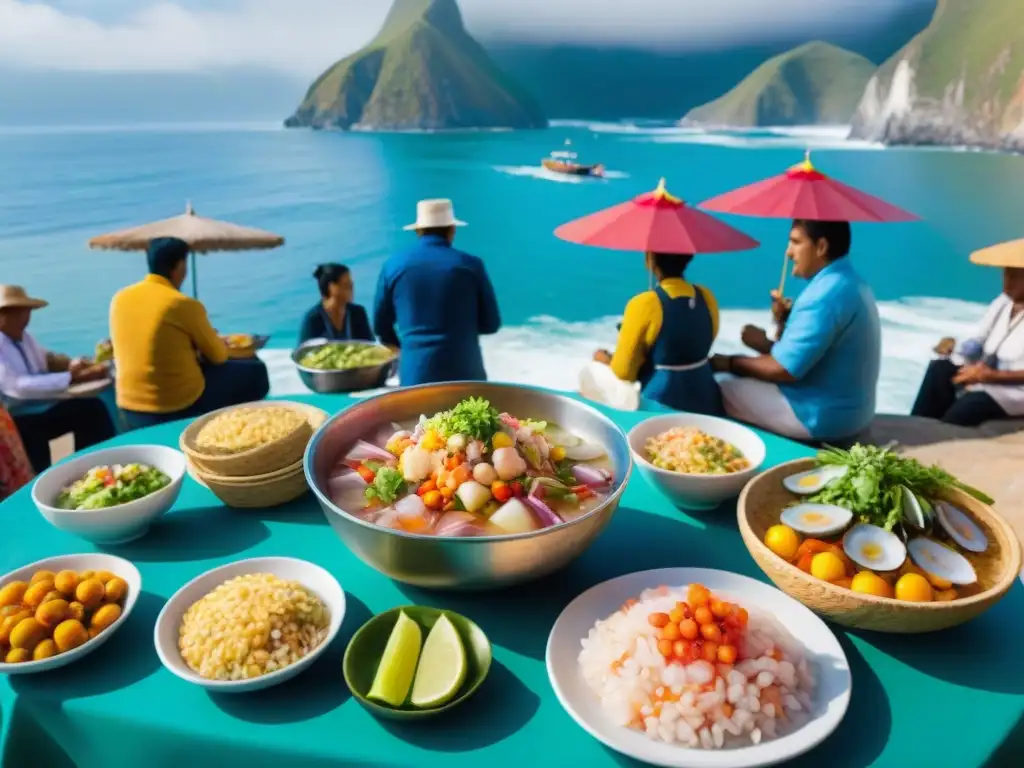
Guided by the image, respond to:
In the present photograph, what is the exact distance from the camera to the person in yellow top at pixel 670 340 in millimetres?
3320

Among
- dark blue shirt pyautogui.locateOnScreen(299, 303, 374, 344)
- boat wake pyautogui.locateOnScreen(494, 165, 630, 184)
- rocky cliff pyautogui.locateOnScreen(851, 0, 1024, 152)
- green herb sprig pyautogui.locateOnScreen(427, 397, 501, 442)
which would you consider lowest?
boat wake pyautogui.locateOnScreen(494, 165, 630, 184)

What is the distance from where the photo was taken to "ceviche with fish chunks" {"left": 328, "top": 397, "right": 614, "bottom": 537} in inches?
58.9

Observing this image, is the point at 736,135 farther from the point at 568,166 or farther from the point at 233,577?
the point at 233,577

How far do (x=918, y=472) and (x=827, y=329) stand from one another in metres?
1.70

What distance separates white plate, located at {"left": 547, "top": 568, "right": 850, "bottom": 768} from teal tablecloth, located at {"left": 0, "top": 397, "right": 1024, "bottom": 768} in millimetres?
50

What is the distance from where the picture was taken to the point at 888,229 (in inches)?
802

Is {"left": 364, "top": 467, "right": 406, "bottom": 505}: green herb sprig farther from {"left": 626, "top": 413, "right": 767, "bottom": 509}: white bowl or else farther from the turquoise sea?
the turquoise sea

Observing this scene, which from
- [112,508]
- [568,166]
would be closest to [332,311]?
[112,508]

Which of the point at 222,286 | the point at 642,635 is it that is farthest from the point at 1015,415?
the point at 222,286

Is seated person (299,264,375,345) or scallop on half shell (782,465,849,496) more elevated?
scallop on half shell (782,465,849,496)

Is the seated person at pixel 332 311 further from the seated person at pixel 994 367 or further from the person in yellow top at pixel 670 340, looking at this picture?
the seated person at pixel 994 367

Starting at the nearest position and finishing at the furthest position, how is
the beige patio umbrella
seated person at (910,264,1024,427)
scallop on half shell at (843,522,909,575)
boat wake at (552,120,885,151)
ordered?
scallop on half shell at (843,522,909,575) < seated person at (910,264,1024,427) < the beige patio umbrella < boat wake at (552,120,885,151)

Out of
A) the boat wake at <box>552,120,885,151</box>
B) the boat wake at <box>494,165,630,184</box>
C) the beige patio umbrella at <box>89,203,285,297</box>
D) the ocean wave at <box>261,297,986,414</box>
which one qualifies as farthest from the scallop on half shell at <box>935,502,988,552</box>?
the boat wake at <box>494,165,630,184</box>

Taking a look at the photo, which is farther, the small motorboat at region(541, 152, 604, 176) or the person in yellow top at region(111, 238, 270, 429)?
the small motorboat at region(541, 152, 604, 176)
